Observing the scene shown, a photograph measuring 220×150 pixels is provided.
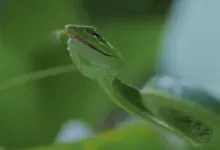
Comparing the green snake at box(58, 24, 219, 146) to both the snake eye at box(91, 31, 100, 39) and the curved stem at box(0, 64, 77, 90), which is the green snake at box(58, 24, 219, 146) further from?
the curved stem at box(0, 64, 77, 90)

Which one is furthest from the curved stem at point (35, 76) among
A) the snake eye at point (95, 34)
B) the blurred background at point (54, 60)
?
the snake eye at point (95, 34)

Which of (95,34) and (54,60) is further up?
(95,34)

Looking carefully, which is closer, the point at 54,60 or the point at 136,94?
the point at 136,94

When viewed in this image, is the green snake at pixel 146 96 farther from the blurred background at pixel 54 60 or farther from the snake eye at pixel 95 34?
the blurred background at pixel 54 60

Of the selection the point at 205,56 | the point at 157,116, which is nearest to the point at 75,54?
the point at 157,116

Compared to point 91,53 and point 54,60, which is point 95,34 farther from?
point 54,60

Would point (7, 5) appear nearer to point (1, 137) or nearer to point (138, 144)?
point (1, 137)

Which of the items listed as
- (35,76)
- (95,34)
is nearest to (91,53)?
(95,34)

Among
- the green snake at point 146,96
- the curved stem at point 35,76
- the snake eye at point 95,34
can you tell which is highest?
the snake eye at point 95,34
